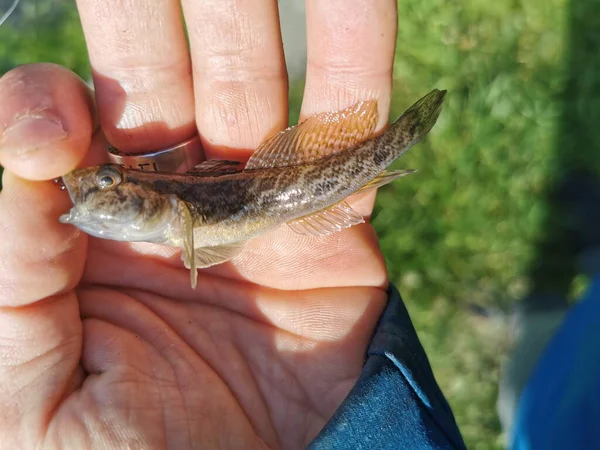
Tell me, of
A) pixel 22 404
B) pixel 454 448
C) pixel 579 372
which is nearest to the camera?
pixel 22 404

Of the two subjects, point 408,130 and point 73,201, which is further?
point 408,130

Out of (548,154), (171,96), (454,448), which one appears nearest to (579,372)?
(548,154)

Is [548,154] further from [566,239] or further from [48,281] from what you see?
[48,281]

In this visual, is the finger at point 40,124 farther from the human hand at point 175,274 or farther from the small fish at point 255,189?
the small fish at point 255,189

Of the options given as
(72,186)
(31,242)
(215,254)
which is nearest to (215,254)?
(215,254)

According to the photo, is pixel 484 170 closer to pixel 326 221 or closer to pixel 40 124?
pixel 326 221
